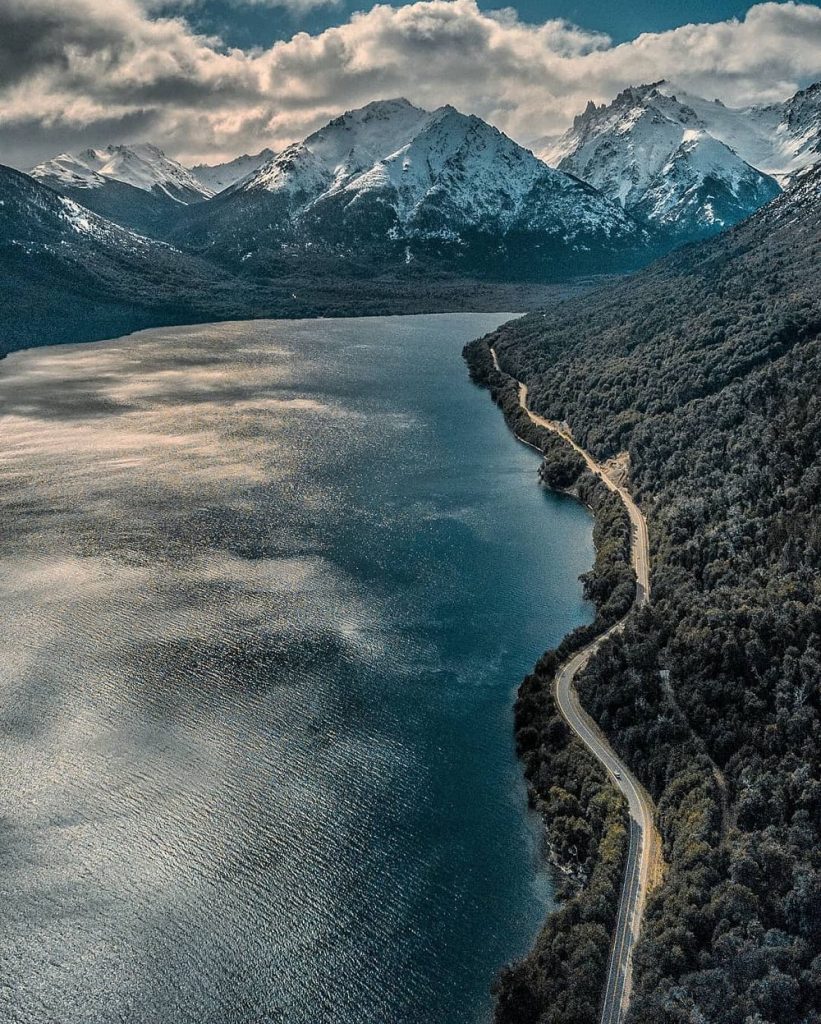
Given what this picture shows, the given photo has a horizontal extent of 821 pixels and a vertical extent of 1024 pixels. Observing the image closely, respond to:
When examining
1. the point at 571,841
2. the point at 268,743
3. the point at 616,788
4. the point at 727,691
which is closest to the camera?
the point at 571,841

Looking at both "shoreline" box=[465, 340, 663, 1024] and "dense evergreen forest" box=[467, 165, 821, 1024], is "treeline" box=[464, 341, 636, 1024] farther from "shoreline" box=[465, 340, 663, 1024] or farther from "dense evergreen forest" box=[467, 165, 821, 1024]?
"dense evergreen forest" box=[467, 165, 821, 1024]

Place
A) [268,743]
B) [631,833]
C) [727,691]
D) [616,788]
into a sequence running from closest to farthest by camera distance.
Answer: [631,833] → [616,788] → [727,691] → [268,743]

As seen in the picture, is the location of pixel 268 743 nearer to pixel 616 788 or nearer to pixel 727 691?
pixel 616 788

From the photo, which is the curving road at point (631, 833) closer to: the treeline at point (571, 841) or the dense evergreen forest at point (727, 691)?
the treeline at point (571, 841)

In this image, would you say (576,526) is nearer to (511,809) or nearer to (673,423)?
(673,423)

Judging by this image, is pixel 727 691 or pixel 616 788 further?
pixel 727 691

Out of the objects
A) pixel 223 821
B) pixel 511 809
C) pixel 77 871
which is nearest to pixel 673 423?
pixel 511 809

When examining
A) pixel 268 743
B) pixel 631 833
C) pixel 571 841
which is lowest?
pixel 571 841

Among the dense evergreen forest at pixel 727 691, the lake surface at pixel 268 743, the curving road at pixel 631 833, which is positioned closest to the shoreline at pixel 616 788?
the curving road at pixel 631 833

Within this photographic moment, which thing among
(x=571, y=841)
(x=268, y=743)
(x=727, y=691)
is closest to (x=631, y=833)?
(x=571, y=841)
